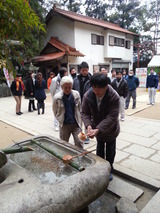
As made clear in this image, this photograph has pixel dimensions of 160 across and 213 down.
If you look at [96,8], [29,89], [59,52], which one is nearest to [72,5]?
[96,8]

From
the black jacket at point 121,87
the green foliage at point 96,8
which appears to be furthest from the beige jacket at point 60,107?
the green foliage at point 96,8

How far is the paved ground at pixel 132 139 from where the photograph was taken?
2.87 m

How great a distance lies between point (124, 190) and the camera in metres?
2.43

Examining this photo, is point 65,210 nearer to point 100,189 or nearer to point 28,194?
point 28,194

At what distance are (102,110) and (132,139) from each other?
7.48 feet

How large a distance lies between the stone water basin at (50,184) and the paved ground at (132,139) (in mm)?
904

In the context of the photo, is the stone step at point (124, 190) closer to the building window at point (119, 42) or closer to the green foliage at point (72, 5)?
the building window at point (119, 42)

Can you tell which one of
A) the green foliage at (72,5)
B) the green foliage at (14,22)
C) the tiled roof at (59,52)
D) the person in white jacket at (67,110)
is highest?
the green foliage at (72,5)

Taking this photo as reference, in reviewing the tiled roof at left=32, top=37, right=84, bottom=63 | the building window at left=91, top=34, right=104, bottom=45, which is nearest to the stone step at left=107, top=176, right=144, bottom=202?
the tiled roof at left=32, top=37, right=84, bottom=63

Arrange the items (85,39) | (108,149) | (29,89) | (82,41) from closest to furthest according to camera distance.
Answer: (108,149) < (29,89) < (82,41) < (85,39)

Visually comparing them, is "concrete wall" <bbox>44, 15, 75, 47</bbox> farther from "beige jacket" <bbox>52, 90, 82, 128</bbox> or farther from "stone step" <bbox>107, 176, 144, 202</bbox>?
"stone step" <bbox>107, 176, 144, 202</bbox>

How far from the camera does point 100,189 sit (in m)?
1.76

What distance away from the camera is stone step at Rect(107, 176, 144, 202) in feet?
7.60

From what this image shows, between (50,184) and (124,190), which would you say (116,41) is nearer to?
(124,190)
